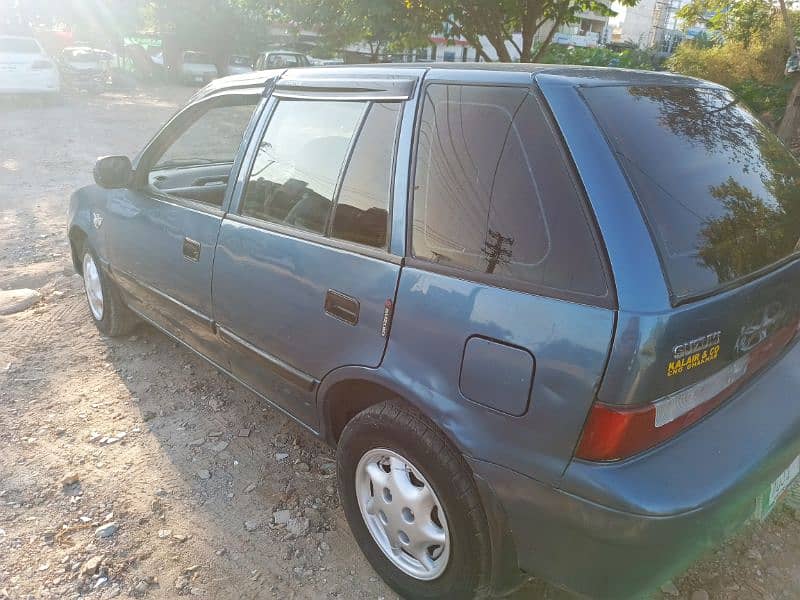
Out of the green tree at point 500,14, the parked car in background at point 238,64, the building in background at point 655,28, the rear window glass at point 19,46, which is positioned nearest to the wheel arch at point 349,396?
the green tree at point 500,14

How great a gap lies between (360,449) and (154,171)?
2364 millimetres

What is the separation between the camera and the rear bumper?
1555mm

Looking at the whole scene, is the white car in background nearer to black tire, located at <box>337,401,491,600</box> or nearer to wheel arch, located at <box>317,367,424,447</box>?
wheel arch, located at <box>317,367,424,447</box>

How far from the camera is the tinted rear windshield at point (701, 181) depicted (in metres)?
1.66

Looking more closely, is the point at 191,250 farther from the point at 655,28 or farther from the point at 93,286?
the point at 655,28

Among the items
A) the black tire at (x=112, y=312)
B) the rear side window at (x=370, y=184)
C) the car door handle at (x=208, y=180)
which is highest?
the rear side window at (x=370, y=184)

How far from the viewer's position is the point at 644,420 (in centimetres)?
156

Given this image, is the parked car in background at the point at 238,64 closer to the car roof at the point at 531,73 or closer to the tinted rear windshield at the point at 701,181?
the car roof at the point at 531,73

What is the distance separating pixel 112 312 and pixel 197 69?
24.7m

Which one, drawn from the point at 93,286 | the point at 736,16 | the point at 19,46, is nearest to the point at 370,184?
the point at 93,286

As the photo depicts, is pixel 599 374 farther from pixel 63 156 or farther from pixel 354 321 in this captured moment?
pixel 63 156

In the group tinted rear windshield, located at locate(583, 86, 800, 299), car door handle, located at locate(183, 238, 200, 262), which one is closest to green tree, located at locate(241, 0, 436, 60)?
car door handle, located at locate(183, 238, 200, 262)

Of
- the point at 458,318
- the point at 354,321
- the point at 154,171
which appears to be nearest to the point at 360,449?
the point at 354,321

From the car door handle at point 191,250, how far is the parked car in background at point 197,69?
25.1m
